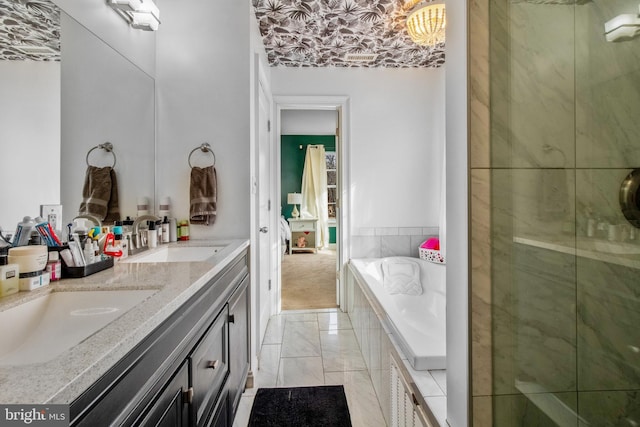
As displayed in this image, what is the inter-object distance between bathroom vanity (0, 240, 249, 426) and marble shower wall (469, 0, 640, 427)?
0.80 metres

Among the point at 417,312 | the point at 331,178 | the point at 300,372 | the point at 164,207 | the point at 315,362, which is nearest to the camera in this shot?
the point at 164,207

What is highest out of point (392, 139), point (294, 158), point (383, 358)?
point (294, 158)

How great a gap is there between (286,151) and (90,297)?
6363 millimetres

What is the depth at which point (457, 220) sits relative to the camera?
914 mm

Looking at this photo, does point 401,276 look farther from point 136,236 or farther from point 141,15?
point 141,15

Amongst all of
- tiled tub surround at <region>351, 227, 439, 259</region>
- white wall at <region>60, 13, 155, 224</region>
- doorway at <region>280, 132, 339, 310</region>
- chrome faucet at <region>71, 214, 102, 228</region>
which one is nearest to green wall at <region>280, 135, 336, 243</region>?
doorway at <region>280, 132, 339, 310</region>

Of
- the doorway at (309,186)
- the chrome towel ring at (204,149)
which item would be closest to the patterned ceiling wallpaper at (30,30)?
the chrome towel ring at (204,149)

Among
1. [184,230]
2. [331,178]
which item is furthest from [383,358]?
[331,178]

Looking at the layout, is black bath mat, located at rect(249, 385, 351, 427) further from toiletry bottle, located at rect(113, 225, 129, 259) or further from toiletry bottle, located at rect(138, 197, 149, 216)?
toiletry bottle, located at rect(138, 197, 149, 216)

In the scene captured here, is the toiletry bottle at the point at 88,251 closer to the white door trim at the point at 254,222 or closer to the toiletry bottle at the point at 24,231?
the toiletry bottle at the point at 24,231

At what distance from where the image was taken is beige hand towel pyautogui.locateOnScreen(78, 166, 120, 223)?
56.9 inches

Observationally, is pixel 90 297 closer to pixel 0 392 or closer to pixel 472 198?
pixel 0 392

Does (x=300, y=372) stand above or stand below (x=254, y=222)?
below

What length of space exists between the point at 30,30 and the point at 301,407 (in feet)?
6.74
